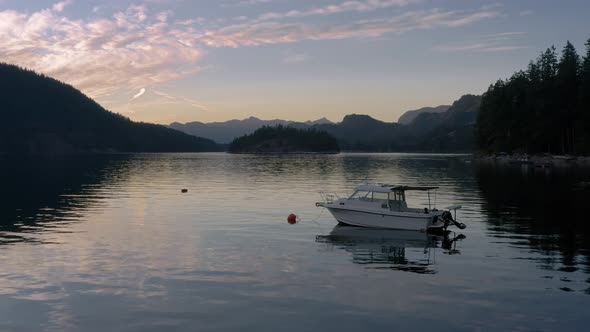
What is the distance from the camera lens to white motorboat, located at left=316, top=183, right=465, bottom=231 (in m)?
41.2

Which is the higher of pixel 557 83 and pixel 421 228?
pixel 557 83

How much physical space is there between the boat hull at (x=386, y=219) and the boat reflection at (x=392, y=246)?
0.46 metres

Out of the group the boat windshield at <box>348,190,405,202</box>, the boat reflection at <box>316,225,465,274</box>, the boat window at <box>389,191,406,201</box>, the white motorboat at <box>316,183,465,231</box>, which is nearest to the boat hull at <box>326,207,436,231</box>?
the white motorboat at <box>316,183,465,231</box>

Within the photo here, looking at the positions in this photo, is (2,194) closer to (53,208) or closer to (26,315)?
(53,208)

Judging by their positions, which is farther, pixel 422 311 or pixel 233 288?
pixel 233 288

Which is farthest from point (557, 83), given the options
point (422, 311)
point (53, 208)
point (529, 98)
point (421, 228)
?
point (422, 311)

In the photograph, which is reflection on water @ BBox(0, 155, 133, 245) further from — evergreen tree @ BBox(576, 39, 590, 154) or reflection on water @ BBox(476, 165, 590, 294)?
evergreen tree @ BBox(576, 39, 590, 154)

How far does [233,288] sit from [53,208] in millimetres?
39039

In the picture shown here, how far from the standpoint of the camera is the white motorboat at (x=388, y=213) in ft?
135

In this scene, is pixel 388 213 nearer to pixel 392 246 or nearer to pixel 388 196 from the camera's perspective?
pixel 388 196

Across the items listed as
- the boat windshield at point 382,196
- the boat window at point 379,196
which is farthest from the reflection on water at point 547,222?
the boat window at point 379,196

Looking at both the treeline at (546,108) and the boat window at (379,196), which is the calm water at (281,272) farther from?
the treeline at (546,108)

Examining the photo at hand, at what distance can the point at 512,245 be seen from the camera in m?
35.4

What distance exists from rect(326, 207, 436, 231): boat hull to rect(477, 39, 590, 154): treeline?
389 feet
